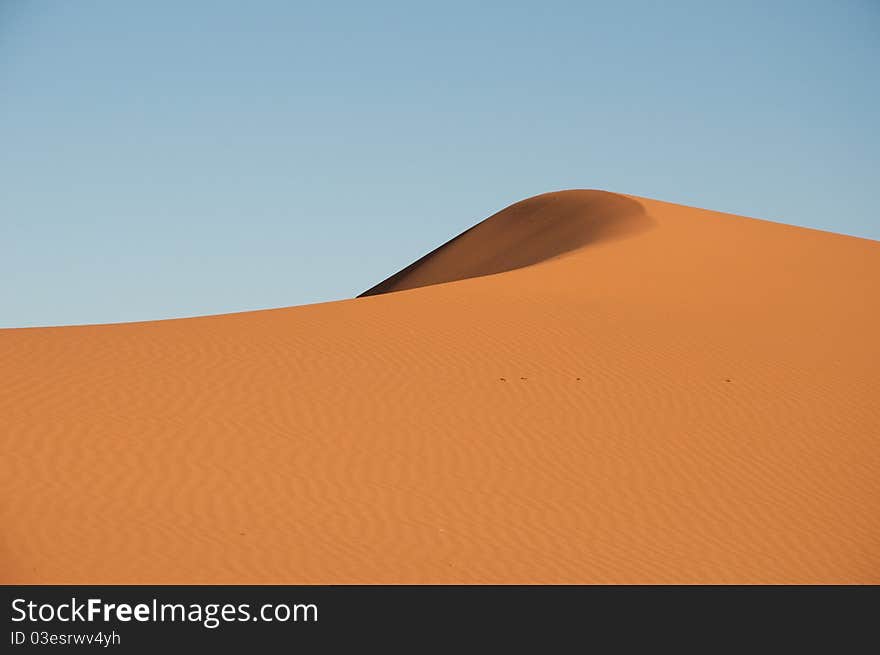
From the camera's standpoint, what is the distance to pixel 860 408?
1469 centimetres

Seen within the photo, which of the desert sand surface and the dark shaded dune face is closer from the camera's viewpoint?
the desert sand surface

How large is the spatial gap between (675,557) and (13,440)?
278 inches

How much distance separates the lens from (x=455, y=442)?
12.7m

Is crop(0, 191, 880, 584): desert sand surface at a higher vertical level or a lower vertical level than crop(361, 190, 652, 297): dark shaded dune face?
lower

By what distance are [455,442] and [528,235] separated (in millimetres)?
24342

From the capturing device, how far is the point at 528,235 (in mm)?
36531

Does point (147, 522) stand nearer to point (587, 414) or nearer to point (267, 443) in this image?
point (267, 443)

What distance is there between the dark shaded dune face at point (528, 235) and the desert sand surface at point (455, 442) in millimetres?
10917

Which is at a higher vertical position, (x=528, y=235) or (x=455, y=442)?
(x=528, y=235)

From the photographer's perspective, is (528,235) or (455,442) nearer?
(455,442)

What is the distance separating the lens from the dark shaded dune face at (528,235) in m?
31.5

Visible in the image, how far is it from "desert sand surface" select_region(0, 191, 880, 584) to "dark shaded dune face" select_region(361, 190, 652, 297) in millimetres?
10917

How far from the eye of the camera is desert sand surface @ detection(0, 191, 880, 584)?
394 inches

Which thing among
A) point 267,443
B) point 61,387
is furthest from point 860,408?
point 61,387
